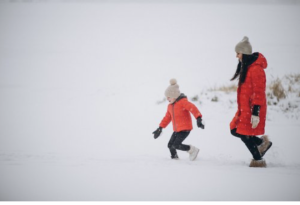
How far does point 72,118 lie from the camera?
7.28 meters

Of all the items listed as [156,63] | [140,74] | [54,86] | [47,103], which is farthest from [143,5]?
[47,103]

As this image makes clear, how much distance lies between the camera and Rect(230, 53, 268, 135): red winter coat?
310 centimetres

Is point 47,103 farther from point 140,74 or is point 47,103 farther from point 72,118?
point 140,74

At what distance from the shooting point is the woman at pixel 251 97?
310cm

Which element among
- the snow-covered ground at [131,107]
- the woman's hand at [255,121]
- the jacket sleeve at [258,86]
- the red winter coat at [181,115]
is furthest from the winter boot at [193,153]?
the jacket sleeve at [258,86]

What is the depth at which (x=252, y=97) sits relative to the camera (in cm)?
321

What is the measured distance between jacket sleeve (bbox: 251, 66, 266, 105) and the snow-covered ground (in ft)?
2.89

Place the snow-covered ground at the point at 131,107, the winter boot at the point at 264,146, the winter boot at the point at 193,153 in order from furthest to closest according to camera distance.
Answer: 1. the winter boot at the point at 193,153
2. the winter boot at the point at 264,146
3. the snow-covered ground at the point at 131,107

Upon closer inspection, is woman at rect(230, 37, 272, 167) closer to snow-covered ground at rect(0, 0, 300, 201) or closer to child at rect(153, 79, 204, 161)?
snow-covered ground at rect(0, 0, 300, 201)

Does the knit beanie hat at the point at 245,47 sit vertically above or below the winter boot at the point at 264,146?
above

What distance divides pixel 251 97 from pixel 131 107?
5.50 m

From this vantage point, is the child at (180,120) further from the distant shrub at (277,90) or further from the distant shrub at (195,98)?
the distant shrub at (277,90)

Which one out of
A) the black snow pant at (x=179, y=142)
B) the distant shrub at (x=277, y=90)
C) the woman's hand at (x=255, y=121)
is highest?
the distant shrub at (x=277, y=90)

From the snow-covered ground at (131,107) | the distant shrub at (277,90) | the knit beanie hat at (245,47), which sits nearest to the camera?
the snow-covered ground at (131,107)
